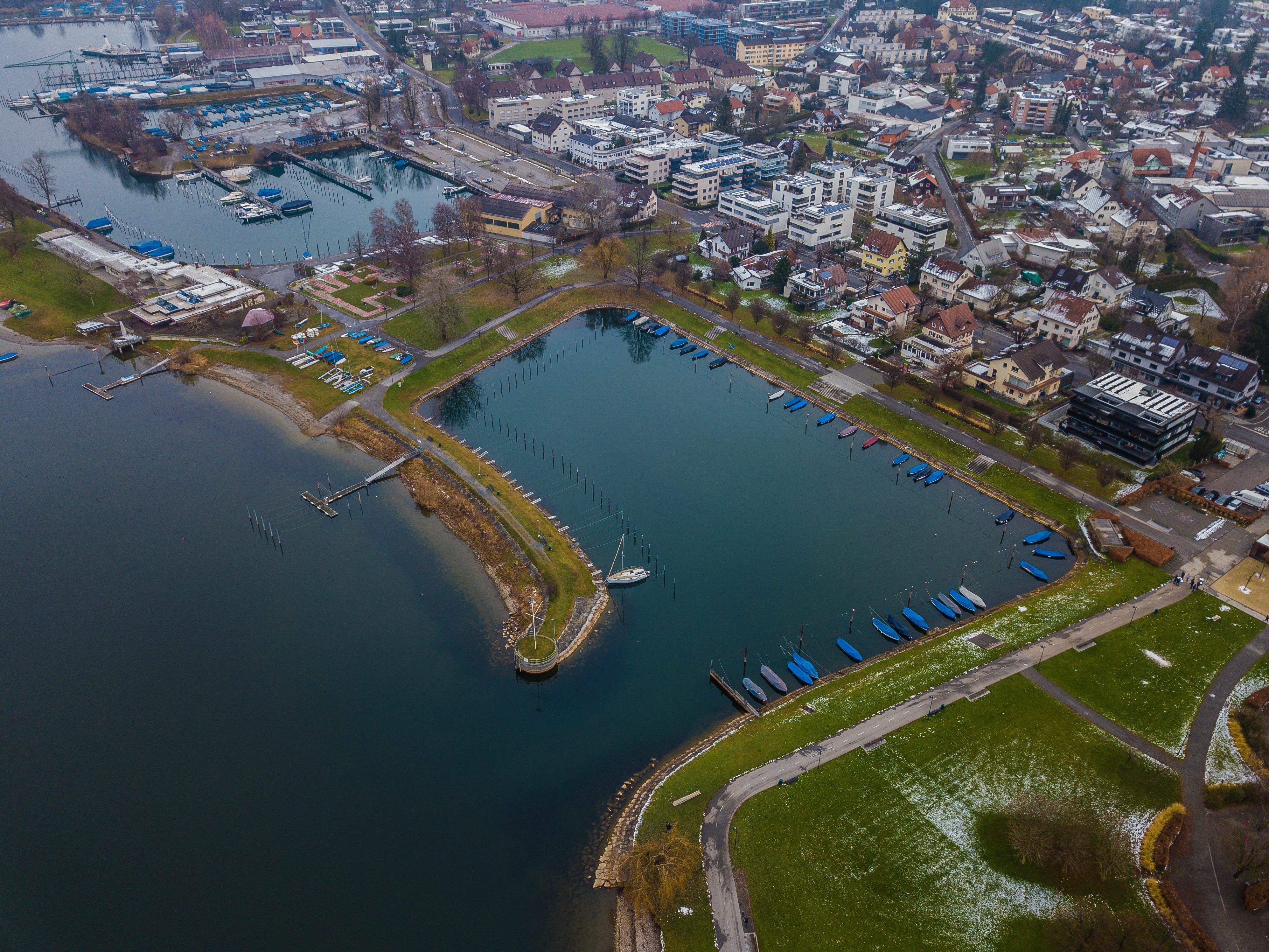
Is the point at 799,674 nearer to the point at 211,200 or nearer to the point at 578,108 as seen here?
the point at 211,200

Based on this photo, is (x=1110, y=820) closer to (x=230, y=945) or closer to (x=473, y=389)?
(x=230, y=945)

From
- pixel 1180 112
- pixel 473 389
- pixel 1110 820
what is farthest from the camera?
pixel 1180 112

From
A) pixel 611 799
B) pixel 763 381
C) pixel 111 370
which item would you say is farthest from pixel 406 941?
pixel 111 370

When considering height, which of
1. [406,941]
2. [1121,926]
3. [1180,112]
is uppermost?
[1180,112]

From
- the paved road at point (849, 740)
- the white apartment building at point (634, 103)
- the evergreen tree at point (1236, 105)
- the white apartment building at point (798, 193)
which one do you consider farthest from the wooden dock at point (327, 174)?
the evergreen tree at point (1236, 105)

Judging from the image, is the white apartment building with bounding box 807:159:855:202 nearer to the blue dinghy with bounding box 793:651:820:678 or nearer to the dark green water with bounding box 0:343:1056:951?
the dark green water with bounding box 0:343:1056:951
